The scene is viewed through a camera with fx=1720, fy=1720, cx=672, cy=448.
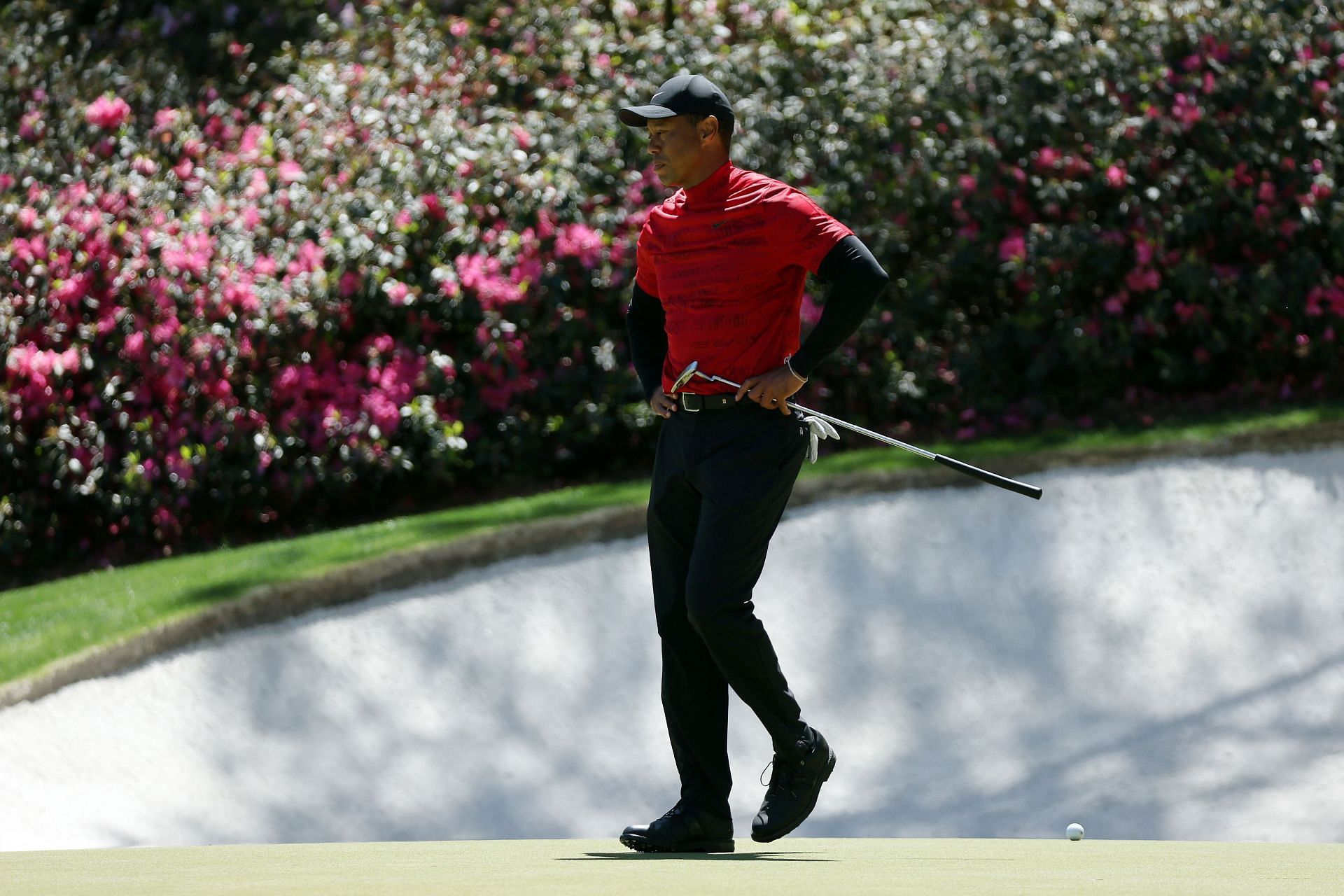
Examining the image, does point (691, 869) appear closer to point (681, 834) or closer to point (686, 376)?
point (681, 834)

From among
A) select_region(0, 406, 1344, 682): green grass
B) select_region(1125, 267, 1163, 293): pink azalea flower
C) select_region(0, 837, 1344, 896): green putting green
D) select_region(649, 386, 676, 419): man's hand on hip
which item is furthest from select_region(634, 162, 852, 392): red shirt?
select_region(1125, 267, 1163, 293): pink azalea flower

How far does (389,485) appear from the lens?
9398 mm

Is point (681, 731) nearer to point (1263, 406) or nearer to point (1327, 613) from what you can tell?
point (1327, 613)

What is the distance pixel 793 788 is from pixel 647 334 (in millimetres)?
1233

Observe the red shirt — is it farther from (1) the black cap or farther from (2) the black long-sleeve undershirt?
(1) the black cap

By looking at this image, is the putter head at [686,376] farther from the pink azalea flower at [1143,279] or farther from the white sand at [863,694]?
the pink azalea flower at [1143,279]

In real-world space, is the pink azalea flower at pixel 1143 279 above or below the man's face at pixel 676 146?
below

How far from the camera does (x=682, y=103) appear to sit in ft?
13.3

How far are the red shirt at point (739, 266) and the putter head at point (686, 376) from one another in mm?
15

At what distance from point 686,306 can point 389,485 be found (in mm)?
5520

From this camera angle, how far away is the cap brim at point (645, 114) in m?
3.99

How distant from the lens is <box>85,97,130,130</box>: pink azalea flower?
10.1 m

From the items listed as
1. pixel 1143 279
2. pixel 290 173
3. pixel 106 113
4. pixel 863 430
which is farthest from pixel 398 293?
pixel 863 430

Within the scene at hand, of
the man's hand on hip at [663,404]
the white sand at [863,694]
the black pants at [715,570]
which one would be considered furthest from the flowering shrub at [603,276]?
the black pants at [715,570]
